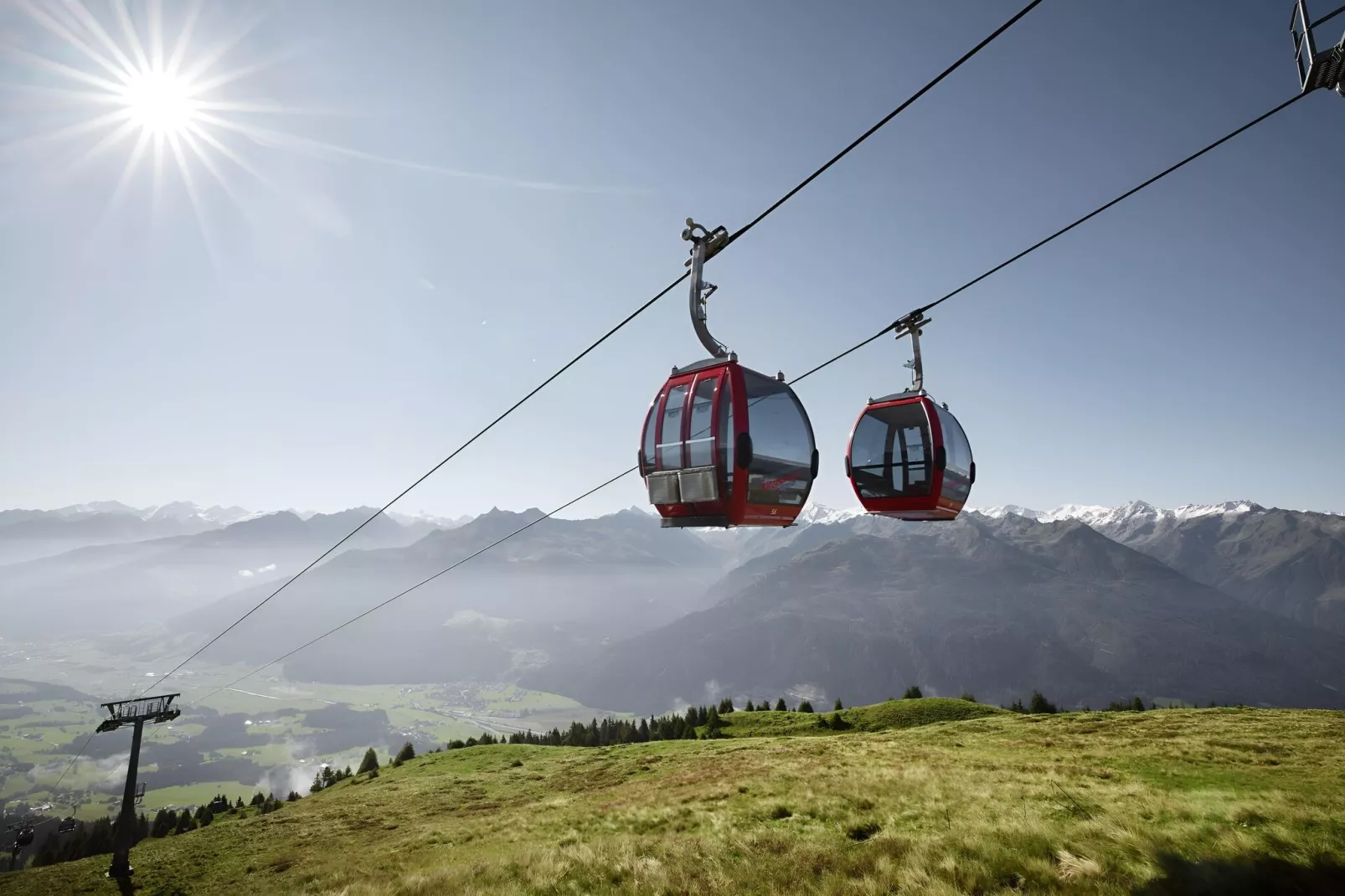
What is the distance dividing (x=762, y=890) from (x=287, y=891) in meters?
17.9

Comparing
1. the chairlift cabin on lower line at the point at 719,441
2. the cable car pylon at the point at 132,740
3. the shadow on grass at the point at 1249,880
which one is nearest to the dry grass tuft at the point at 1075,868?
the shadow on grass at the point at 1249,880

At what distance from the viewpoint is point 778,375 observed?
36.0 ft

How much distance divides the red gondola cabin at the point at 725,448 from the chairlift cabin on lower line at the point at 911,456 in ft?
12.2

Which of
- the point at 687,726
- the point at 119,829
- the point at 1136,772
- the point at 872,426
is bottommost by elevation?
the point at 687,726

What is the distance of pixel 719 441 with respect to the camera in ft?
31.8

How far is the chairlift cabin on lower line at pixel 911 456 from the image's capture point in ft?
43.9

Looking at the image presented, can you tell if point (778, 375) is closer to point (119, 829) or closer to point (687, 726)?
point (119, 829)

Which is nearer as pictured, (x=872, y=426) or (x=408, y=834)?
(x=872, y=426)

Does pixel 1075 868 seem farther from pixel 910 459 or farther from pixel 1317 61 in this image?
pixel 1317 61

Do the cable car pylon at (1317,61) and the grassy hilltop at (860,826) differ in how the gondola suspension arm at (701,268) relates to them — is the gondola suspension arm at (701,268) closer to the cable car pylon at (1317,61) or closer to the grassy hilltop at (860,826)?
the cable car pylon at (1317,61)

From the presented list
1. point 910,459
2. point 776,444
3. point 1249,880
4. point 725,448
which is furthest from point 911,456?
point 1249,880

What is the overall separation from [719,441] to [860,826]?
11.4 m

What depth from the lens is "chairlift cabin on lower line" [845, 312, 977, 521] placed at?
13.4 metres

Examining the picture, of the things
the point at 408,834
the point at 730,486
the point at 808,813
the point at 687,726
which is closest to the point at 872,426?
the point at 730,486
